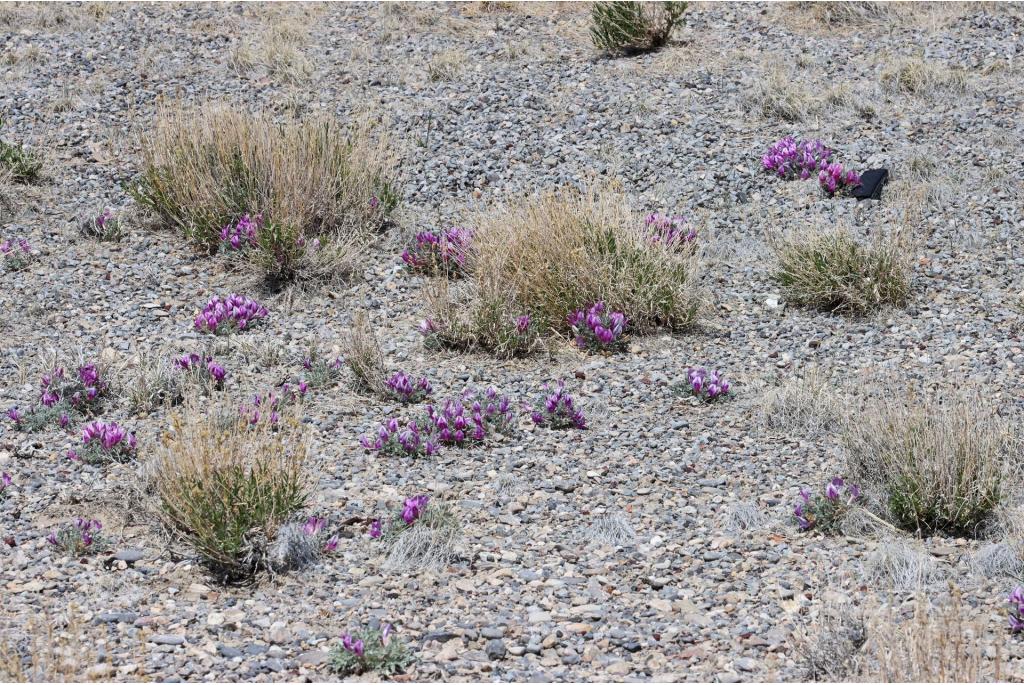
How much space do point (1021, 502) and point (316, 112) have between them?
6.74 m

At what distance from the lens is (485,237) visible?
23.0 feet

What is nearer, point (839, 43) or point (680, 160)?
point (680, 160)

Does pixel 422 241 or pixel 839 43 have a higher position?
pixel 839 43

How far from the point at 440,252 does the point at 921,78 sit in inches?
175

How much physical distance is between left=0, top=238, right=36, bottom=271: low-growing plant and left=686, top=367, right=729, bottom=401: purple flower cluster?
460 cm

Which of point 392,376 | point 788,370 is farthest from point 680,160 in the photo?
point 392,376

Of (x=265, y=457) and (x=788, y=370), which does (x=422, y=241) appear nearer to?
(x=788, y=370)

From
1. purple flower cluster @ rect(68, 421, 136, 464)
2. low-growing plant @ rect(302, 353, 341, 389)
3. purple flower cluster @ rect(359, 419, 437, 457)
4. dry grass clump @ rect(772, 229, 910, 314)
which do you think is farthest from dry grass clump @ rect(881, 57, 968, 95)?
purple flower cluster @ rect(68, 421, 136, 464)

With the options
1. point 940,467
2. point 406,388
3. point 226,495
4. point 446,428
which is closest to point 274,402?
point 406,388

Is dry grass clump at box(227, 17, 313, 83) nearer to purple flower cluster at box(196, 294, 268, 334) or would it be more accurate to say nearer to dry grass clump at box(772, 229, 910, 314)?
purple flower cluster at box(196, 294, 268, 334)

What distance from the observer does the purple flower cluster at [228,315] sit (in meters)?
6.83

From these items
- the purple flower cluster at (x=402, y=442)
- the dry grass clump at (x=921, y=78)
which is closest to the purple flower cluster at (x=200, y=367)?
the purple flower cluster at (x=402, y=442)

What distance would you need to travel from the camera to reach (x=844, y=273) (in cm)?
681

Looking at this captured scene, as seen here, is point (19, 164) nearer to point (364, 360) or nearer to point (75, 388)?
point (75, 388)
